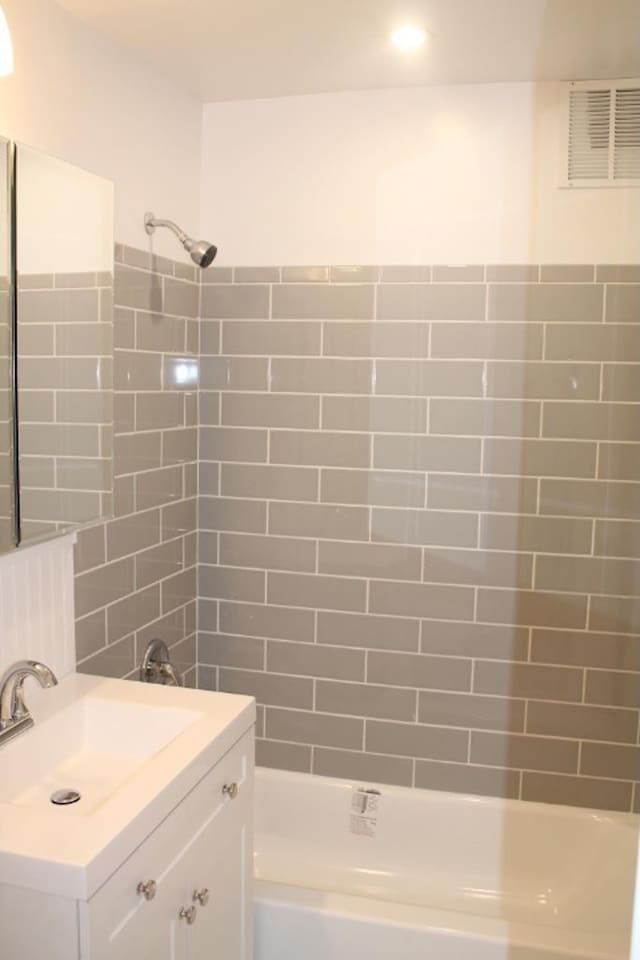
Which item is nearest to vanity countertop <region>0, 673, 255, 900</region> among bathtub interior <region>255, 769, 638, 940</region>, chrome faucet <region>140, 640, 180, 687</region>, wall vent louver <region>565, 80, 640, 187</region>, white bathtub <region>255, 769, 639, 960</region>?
chrome faucet <region>140, 640, 180, 687</region>

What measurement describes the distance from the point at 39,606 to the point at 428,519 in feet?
4.11

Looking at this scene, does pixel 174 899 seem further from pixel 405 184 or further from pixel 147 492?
pixel 405 184

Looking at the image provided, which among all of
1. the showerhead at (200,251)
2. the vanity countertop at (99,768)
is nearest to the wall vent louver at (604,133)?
the showerhead at (200,251)

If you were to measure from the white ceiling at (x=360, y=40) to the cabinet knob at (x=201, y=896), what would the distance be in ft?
6.67

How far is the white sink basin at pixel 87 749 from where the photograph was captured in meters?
1.73

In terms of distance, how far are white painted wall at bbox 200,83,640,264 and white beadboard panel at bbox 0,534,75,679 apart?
4.11ft

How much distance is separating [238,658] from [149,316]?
4.00 ft

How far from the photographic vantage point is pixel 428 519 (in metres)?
2.68

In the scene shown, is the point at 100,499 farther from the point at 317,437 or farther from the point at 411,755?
the point at 411,755

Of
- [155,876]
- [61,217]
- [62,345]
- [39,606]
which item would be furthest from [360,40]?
[155,876]

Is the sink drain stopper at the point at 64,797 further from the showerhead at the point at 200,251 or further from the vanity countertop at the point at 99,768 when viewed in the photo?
the showerhead at the point at 200,251

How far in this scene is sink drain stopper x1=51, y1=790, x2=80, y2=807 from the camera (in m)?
1.70

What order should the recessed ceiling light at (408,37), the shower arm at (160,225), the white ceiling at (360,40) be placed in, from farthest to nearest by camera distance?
1. the shower arm at (160,225)
2. the recessed ceiling light at (408,37)
3. the white ceiling at (360,40)

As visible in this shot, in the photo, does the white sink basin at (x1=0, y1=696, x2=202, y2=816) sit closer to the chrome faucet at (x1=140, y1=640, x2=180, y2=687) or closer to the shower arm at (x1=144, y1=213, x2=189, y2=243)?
the chrome faucet at (x1=140, y1=640, x2=180, y2=687)
